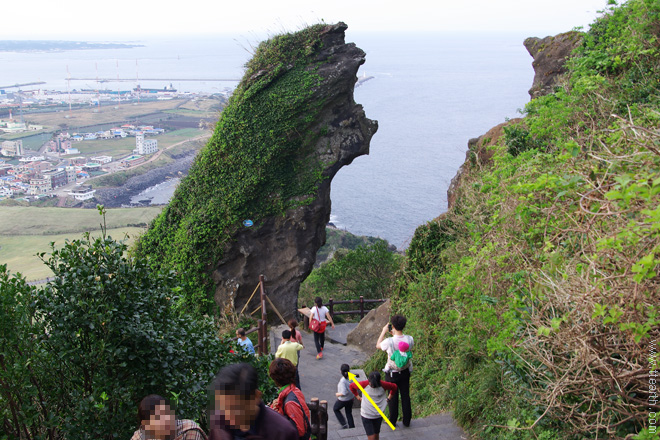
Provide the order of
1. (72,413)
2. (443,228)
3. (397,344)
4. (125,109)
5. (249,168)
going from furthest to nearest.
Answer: (125,109) < (249,168) < (443,228) < (397,344) < (72,413)

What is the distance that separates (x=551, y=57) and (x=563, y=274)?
13.4 meters

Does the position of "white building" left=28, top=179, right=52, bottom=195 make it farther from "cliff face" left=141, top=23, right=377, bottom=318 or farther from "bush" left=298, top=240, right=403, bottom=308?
"bush" left=298, top=240, right=403, bottom=308

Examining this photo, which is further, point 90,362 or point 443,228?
point 443,228

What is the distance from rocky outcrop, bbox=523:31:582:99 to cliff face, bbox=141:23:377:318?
5.63 m

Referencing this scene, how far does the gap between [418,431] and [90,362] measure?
4.18 meters

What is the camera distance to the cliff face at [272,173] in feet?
49.2

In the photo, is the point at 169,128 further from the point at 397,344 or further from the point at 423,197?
the point at 397,344

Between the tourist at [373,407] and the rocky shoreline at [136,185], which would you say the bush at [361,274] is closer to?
the tourist at [373,407]

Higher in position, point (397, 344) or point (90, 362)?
point (90, 362)

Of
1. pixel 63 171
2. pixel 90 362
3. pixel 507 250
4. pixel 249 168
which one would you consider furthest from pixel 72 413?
pixel 63 171

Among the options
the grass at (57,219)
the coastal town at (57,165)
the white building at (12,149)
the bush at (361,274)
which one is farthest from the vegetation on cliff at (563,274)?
the white building at (12,149)

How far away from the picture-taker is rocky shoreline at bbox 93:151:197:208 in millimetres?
51044

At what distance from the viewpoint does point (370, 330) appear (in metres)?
12.2

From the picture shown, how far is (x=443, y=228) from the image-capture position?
11.2 metres
